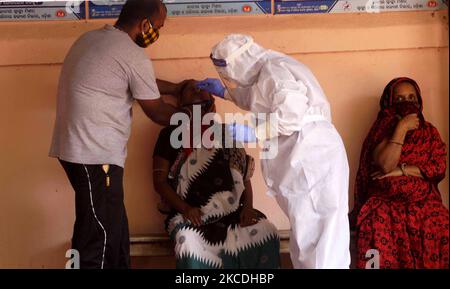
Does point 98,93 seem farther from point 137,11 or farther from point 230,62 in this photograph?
point 230,62

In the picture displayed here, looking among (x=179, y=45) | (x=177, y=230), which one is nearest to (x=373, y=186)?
(x=177, y=230)

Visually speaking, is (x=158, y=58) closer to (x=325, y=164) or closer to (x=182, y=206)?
(x=182, y=206)

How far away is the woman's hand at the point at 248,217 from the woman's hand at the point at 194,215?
0.23 metres

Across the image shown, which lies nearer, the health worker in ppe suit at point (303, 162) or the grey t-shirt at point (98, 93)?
the health worker in ppe suit at point (303, 162)

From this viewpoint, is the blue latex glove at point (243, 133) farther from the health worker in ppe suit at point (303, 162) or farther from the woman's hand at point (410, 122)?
the woman's hand at point (410, 122)

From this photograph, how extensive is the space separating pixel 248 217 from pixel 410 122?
109cm

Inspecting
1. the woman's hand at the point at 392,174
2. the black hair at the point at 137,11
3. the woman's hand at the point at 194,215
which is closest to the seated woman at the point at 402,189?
the woman's hand at the point at 392,174

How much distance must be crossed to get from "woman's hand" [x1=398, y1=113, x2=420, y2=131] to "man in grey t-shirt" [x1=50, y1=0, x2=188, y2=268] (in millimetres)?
1471

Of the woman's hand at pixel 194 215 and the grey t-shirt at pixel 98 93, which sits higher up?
the grey t-shirt at pixel 98 93

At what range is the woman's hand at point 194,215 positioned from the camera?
3781mm

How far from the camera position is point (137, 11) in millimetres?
3508

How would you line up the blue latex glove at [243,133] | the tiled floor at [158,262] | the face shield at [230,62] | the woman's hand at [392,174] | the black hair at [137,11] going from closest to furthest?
the face shield at [230,62] < the black hair at [137,11] < the blue latex glove at [243,133] < the woman's hand at [392,174] < the tiled floor at [158,262]

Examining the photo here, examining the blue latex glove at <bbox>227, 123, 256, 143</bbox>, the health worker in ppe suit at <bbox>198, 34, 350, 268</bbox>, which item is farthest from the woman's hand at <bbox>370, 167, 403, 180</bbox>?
the blue latex glove at <bbox>227, 123, 256, 143</bbox>
